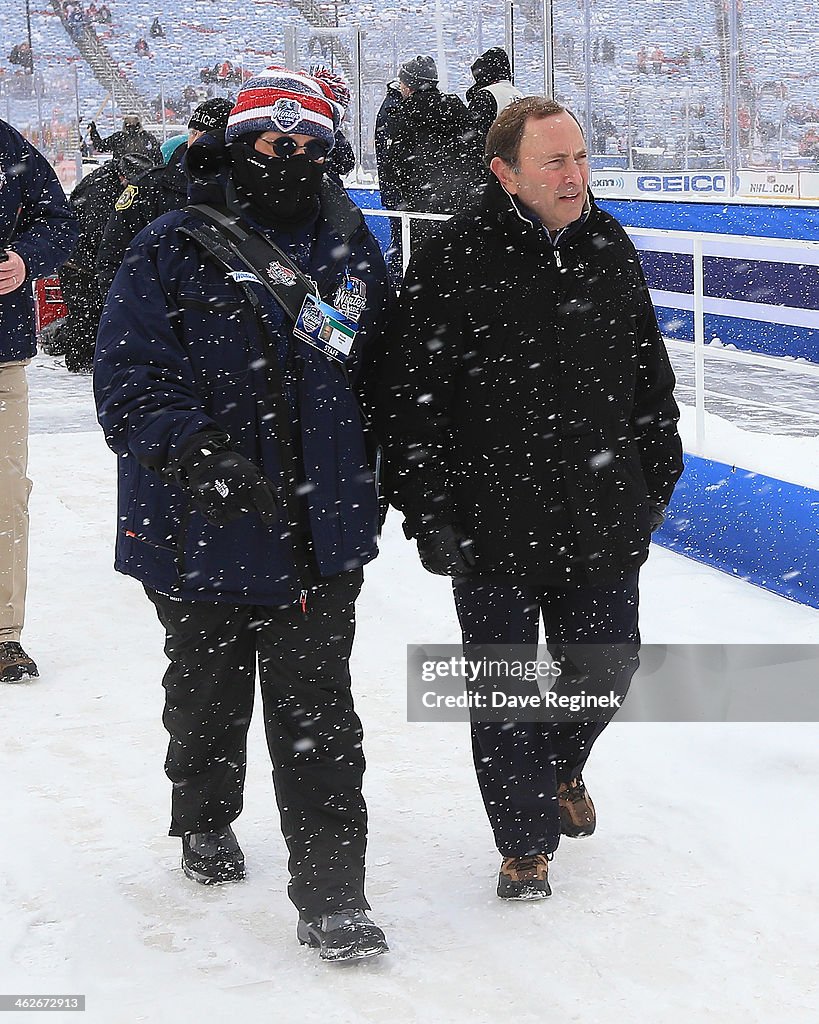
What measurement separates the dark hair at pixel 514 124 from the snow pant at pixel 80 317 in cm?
862

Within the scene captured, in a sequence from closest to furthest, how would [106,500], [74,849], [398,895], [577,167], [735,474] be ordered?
[577,167] → [398,895] → [74,849] → [735,474] → [106,500]

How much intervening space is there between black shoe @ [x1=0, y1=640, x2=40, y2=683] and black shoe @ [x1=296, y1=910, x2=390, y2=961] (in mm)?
2054

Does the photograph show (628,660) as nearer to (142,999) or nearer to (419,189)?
(142,999)

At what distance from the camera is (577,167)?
112 inches

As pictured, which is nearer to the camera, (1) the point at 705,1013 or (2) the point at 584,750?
(1) the point at 705,1013

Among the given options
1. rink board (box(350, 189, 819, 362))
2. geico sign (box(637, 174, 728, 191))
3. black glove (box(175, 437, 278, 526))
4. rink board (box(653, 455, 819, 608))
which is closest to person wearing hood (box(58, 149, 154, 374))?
rink board (box(350, 189, 819, 362))

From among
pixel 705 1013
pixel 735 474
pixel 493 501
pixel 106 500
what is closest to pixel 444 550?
pixel 493 501

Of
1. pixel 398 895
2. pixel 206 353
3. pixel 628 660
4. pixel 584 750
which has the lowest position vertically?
pixel 398 895

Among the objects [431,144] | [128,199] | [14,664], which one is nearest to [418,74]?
[431,144]

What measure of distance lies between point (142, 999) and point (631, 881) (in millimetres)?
1041

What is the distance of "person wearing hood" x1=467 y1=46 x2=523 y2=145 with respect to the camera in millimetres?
8312

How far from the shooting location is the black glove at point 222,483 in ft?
8.03

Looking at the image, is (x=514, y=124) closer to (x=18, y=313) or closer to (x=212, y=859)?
(x=212, y=859)

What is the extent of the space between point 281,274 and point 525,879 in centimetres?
128
